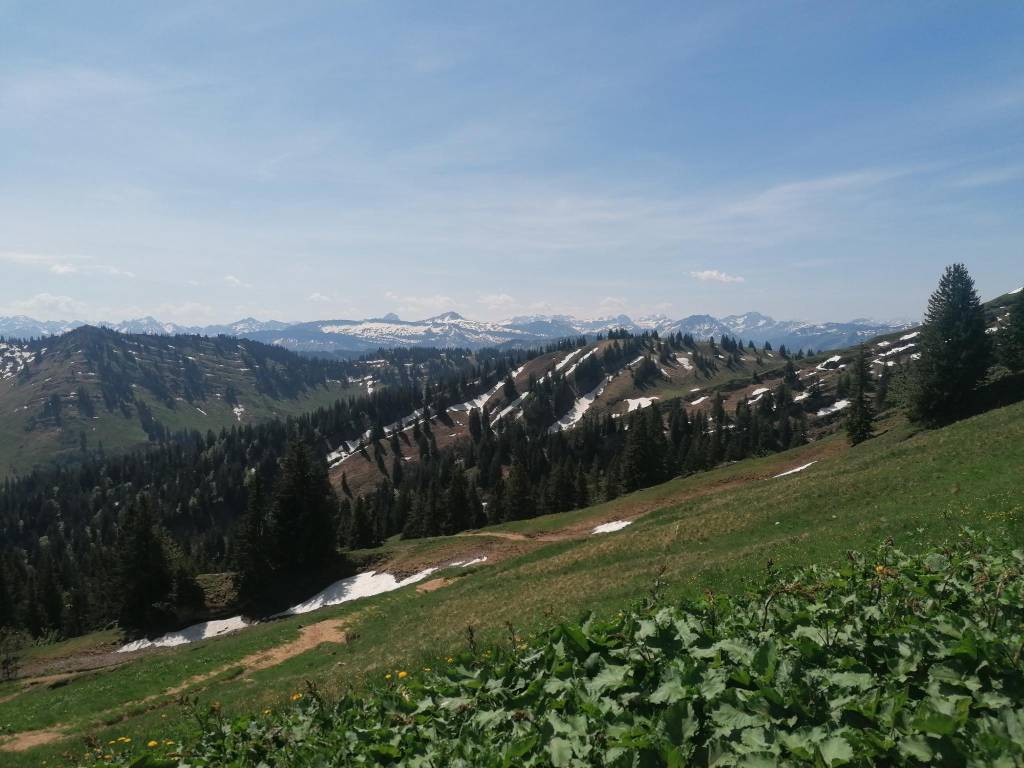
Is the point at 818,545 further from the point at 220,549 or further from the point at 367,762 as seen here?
the point at 220,549

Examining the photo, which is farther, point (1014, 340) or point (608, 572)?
point (1014, 340)

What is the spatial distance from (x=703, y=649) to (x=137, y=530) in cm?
6876

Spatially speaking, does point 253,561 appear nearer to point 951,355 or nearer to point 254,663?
point 254,663

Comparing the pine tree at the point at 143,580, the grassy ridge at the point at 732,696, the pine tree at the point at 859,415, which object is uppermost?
the grassy ridge at the point at 732,696

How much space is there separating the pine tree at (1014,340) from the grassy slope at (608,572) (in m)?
31.6

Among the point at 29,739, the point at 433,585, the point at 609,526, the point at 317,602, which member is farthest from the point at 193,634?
the point at 609,526

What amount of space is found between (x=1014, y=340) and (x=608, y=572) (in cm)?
6323

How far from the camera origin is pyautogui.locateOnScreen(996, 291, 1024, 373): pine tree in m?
62.0

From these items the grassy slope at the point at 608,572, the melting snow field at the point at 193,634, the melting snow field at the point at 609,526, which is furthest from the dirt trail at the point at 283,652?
the melting snow field at the point at 609,526

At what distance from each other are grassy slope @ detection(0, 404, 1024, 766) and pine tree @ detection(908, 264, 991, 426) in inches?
740

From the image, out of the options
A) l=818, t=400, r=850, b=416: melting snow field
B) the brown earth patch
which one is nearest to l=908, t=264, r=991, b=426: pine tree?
the brown earth patch

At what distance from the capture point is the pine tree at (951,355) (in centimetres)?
5584

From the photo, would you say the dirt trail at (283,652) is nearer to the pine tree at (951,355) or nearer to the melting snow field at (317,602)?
the melting snow field at (317,602)

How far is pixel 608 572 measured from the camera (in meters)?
28.5
